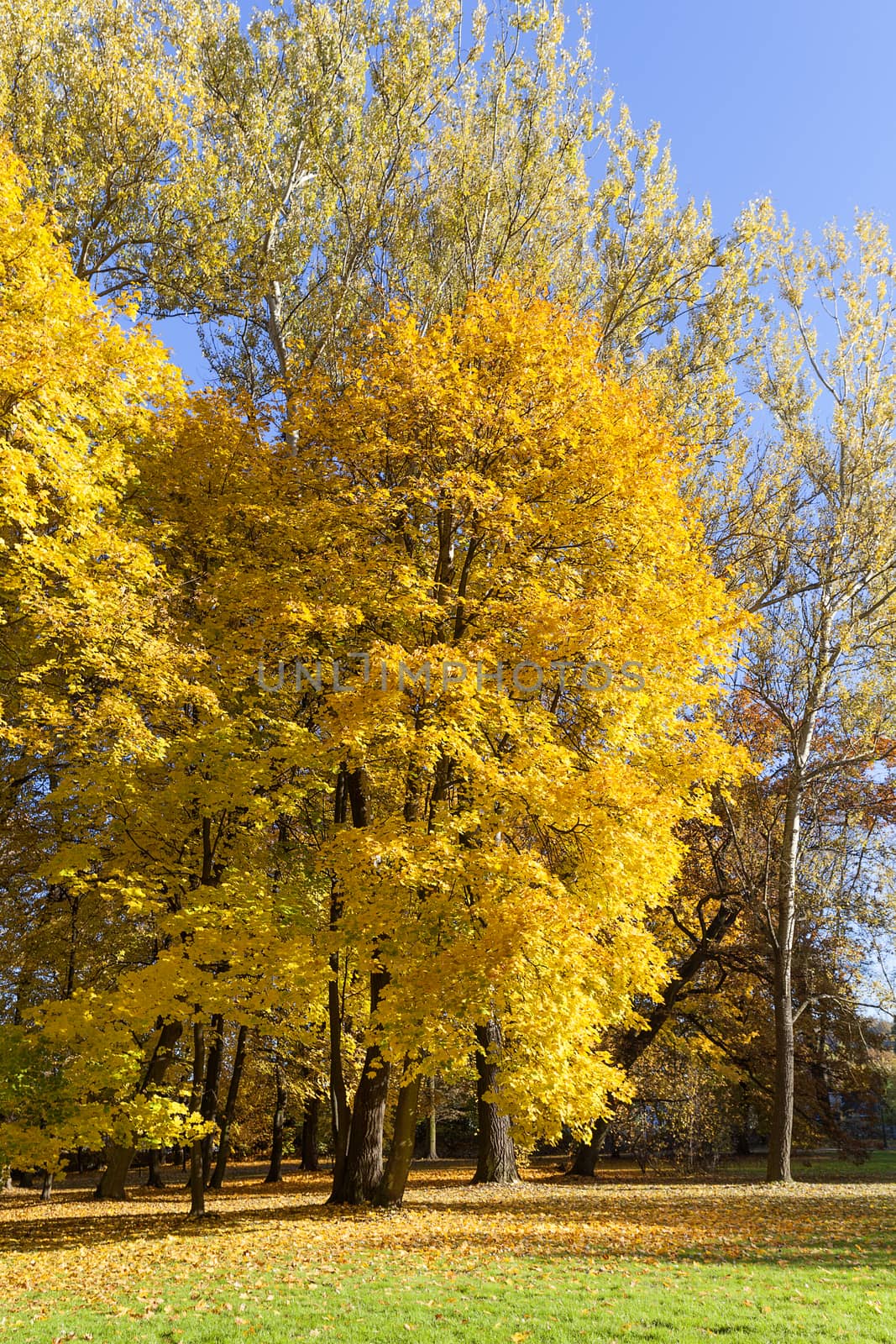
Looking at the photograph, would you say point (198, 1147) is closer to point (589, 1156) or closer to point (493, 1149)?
point (493, 1149)

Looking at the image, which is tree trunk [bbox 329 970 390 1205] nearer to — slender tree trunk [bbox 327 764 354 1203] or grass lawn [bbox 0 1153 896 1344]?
slender tree trunk [bbox 327 764 354 1203]

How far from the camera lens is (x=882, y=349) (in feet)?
60.4

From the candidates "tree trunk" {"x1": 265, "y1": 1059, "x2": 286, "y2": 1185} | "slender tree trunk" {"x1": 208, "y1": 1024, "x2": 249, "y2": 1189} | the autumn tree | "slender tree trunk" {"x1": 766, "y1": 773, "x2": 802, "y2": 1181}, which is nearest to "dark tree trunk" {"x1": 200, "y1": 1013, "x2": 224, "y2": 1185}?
"slender tree trunk" {"x1": 208, "y1": 1024, "x2": 249, "y2": 1189}

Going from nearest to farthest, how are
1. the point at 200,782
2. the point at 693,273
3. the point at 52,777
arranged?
1. the point at 200,782
2. the point at 52,777
3. the point at 693,273

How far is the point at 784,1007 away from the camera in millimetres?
16672

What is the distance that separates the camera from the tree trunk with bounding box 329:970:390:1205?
12.7 m

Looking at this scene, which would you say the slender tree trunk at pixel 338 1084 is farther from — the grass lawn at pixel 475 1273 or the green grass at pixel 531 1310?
the green grass at pixel 531 1310

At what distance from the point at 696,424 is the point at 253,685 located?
978cm

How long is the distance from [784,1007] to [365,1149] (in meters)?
8.43

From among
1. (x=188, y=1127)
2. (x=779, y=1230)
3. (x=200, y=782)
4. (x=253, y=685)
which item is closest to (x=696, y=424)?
(x=253, y=685)

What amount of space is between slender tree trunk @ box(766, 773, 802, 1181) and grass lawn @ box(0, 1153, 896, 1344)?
98.8 inches

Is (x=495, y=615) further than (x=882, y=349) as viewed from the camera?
No

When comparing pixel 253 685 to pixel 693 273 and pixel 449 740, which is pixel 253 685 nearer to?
pixel 449 740

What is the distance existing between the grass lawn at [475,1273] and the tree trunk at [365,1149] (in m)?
0.56
